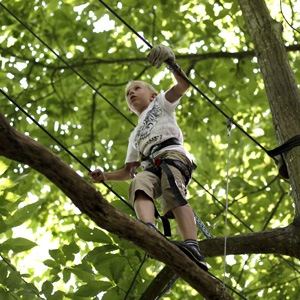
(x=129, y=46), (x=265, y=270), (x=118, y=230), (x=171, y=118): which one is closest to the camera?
(x=118, y=230)

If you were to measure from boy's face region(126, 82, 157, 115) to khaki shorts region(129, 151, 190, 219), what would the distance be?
2.18ft

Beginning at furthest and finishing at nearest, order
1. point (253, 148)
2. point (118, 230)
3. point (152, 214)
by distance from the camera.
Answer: point (253, 148) < point (152, 214) < point (118, 230)

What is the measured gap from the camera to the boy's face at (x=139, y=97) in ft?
12.5

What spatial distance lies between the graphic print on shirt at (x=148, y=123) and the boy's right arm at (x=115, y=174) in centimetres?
19

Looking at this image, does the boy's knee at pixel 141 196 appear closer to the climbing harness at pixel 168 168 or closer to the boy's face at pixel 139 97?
the climbing harness at pixel 168 168

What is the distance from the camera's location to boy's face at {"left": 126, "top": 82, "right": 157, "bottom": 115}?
3.82 meters

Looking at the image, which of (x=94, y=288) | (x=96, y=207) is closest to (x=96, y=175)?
(x=94, y=288)

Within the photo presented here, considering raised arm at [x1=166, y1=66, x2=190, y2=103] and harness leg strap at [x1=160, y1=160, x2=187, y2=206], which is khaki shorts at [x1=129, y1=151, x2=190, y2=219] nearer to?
harness leg strap at [x1=160, y1=160, x2=187, y2=206]

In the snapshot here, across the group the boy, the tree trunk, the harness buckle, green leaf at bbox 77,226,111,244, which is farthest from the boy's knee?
the tree trunk

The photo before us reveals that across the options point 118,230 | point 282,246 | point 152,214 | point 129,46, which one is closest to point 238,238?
point 282,246

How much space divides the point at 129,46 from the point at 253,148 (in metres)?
1.73

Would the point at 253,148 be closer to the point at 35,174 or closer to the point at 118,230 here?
the point at 35,174

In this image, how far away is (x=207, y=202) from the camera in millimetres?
6035

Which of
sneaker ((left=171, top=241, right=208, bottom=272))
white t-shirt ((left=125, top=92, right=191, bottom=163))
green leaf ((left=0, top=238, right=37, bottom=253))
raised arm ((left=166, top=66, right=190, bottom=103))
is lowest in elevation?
sneaker ((left=171, top=241, right=208, bottom=272))
